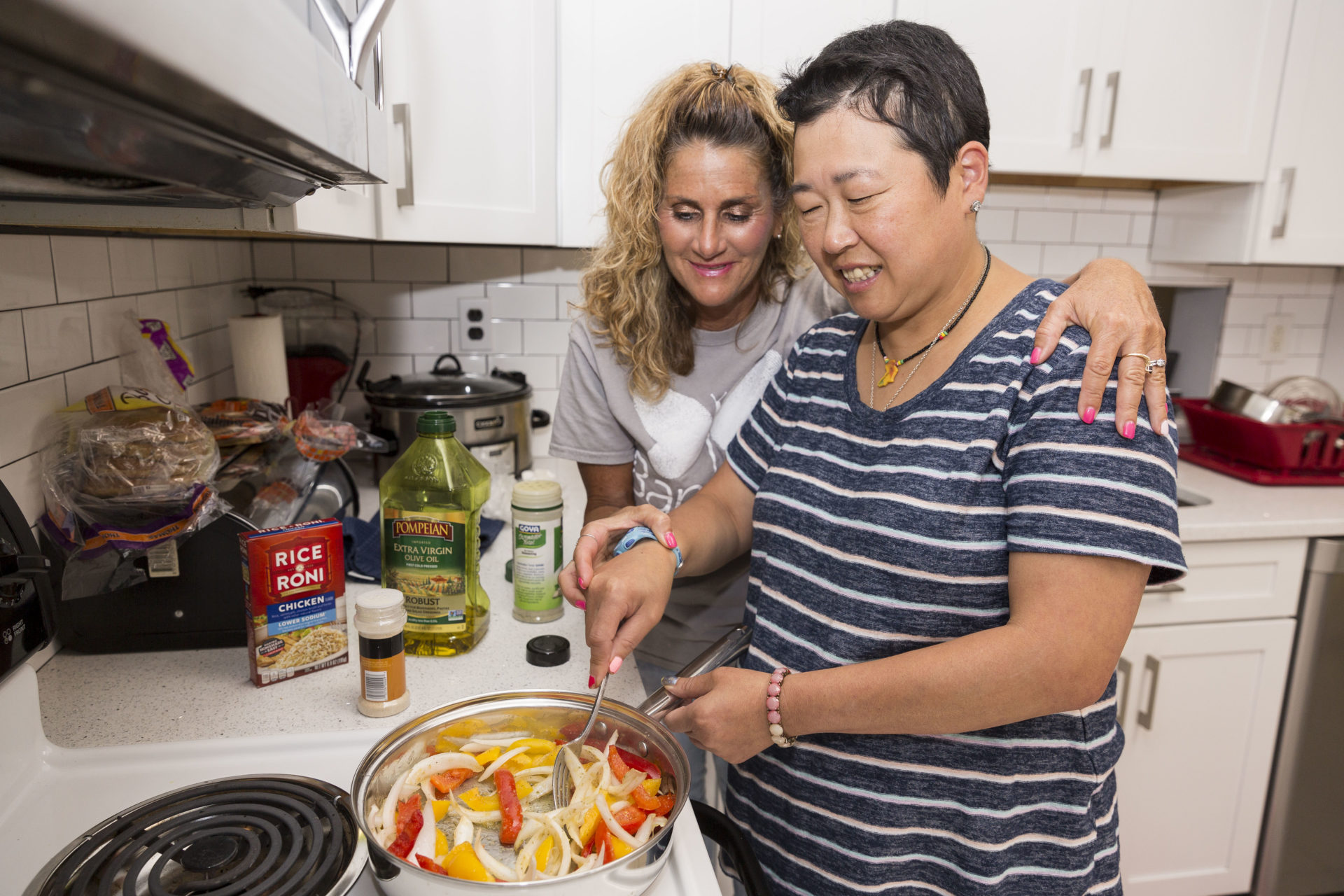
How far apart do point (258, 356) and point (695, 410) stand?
90cm

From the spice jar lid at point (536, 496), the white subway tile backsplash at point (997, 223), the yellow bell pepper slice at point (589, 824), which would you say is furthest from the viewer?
the white subway tile backsplash at point (997, 223)

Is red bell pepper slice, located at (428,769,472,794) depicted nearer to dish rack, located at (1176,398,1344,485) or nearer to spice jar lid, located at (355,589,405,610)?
spice jar lid, located at (355,589,405,610)

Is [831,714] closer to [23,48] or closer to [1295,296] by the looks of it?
[23,48]

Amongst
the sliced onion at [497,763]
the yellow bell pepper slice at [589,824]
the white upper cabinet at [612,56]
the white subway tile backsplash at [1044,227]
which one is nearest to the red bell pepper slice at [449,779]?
the sliced onion at [497,763]

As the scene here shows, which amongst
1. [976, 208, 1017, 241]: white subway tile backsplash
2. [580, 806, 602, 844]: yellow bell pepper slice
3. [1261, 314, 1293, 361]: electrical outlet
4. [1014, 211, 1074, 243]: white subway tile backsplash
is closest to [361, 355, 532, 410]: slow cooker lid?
[580, 806, 602, 844]: yellow bell pepper slice

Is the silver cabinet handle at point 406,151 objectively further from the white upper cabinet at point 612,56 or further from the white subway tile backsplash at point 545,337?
the white subway tile backsplash at point 545,337

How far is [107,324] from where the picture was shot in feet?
3.94

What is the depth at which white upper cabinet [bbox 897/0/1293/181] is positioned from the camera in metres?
1.88

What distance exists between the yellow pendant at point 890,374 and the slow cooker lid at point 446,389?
106 centimetres

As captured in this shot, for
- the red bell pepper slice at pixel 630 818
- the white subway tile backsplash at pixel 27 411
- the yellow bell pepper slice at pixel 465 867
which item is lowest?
the red bell pepper slice at pixel 630 818

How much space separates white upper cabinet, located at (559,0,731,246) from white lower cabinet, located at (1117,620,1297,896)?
1.59 meters

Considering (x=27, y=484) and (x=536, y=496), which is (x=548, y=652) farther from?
(x=27, y=484)

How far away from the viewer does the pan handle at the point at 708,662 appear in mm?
827

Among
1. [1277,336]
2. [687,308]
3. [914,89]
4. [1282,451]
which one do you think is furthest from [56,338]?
[1277,336]
